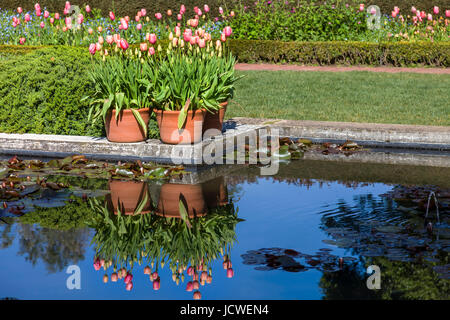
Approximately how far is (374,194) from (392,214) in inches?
28.9

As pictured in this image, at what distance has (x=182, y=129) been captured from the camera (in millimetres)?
8531

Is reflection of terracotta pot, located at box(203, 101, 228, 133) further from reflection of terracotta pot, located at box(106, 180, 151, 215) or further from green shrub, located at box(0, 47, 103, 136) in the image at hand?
reflection of terracotta pot, located at box(106, 180, 151, 215)

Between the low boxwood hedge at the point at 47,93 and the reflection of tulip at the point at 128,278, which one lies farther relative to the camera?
the low boxwood hedge at the point at 47,93

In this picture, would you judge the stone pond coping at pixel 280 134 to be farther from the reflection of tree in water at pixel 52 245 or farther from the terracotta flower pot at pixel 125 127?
the reflection of tree in water at pixel 52 245

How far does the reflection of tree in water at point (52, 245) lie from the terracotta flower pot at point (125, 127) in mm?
2876

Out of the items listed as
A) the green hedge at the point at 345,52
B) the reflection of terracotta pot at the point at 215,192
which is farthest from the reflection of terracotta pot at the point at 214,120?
the green hedge at the point at 345,52

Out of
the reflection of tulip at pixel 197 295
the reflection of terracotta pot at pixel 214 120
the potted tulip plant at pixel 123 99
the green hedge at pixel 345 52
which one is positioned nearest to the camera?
the reflection of tulip at pixel 197 295

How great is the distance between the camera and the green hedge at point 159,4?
2316 cm

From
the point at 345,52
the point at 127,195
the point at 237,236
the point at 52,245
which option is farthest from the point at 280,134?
the point at 345,52

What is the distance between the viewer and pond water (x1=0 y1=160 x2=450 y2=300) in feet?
15.1

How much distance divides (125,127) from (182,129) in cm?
68

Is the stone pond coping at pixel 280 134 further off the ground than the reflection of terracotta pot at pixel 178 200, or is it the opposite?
the stone pond coping at pixel 280 134

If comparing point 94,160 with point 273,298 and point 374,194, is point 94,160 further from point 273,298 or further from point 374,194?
point 273,298

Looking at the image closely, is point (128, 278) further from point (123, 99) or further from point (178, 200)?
point (123, 99)
